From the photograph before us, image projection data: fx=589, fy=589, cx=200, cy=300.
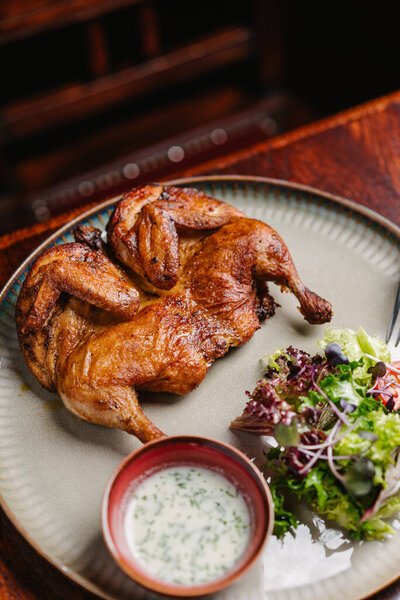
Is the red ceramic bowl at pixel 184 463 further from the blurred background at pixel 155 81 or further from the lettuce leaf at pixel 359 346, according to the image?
the blurred background at pixel 155 81

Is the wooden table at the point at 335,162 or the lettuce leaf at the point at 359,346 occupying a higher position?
the wooden table at the point at 335,162

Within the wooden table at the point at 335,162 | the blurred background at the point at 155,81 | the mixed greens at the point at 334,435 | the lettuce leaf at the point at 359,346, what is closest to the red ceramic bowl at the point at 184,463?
the mixed greens at the point at 334,435

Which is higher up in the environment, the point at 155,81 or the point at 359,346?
the point at 155,81

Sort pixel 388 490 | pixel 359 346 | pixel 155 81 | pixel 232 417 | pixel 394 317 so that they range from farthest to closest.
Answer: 1. pixel 155 81
2. pixel 394 317
3. pixel 359 346
4. pixel 232 417
5. pixel 388 490

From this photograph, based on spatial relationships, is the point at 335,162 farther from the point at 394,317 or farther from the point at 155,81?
the point at 155,81

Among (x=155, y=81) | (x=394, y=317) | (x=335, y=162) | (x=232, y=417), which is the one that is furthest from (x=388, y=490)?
(x=155, y=81)

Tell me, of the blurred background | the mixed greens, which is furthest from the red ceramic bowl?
the blurred background

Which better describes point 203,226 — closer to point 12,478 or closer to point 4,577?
point 12,478
